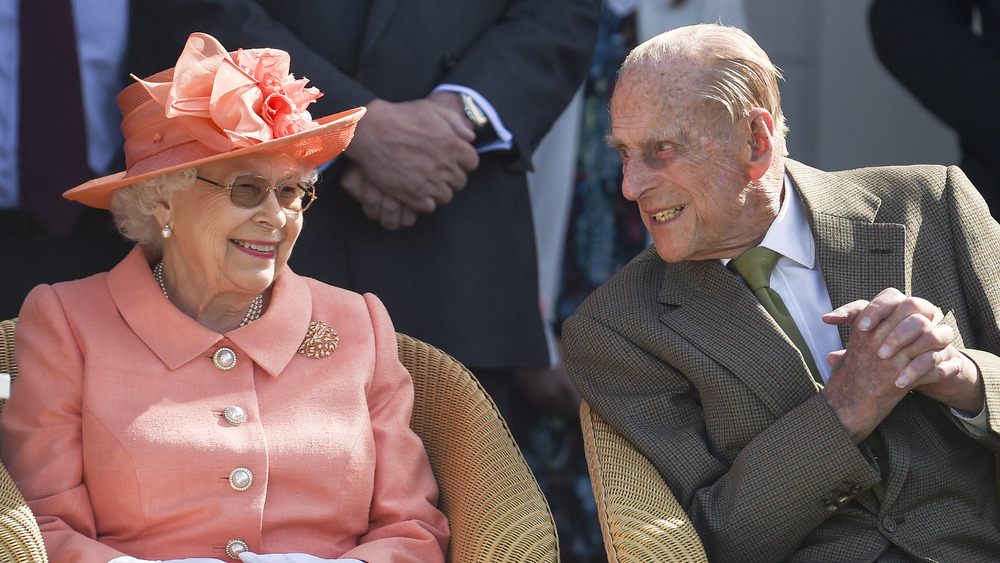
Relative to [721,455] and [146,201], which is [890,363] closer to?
[721,455]

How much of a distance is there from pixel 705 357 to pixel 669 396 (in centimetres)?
15

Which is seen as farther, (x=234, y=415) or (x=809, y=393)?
(x=809, y=393)

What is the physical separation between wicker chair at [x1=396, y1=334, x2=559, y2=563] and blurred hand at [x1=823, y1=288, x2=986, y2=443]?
767 millimetres

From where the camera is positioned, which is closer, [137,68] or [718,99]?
[718,99]

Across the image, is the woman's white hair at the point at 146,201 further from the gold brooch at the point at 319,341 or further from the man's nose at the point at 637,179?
the man's nose at the point at 637,179

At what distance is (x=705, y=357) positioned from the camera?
3158 mm

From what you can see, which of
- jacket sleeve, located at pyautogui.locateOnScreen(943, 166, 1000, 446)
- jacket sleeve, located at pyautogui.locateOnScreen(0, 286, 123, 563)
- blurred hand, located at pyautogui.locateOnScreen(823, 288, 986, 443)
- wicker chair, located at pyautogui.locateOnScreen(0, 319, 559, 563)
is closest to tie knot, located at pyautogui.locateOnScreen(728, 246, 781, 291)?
blurred hand, located at pyautogui.locateOnScreen(823, 288, 986, 443)

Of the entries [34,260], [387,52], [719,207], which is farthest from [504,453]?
[34,260]

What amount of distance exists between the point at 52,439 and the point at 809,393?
1817 millimetres

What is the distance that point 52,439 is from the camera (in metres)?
2.89

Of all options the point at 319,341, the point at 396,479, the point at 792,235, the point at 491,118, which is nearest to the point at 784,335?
the point at 792,235

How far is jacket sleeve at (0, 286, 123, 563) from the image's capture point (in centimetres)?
280

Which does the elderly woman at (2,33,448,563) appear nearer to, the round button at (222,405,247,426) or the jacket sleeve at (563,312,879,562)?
the round button at (222,405,247,426)

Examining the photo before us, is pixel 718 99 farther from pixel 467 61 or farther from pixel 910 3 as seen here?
pixel 910 3
